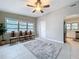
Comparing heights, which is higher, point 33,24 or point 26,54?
point 33,24

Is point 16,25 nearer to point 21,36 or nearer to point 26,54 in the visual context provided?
point 21,36

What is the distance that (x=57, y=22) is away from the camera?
267 inches

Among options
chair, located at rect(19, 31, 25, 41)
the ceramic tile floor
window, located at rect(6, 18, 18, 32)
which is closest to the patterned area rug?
the ceramic tile floor

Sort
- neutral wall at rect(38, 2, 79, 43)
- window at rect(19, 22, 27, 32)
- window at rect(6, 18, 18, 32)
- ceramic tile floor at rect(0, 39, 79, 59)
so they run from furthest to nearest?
window at rect(19, 22, 27, 32)
window at rect(6, 18, 18, 32)
neutral wall at rect(38, 2, 79, 43)
ceramic tile floor at rect(0, 39, 79, 59)

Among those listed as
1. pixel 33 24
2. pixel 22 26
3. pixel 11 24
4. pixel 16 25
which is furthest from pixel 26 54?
pixel 33 24

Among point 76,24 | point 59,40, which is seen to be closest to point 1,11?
point 59,40

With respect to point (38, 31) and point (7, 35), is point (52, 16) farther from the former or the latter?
point (7, 35)

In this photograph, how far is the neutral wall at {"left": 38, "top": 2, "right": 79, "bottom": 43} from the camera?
5823 millimetres

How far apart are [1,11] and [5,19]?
725 millimetres

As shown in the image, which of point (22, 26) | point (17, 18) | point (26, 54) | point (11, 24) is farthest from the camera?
point (22, 26)

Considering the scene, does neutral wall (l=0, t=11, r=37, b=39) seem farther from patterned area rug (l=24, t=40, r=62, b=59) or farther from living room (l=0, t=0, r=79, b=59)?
patterned area rug (l=24, t=40, r=62, b=59)

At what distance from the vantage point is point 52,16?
7371mm

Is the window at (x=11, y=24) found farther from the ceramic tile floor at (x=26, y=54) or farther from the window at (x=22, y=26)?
the ceramic tile floor at (x=26, y=54)

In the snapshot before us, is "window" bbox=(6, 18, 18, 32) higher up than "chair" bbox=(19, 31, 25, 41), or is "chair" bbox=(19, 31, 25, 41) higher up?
"window" bbox=(6, 18, 18, 32)
